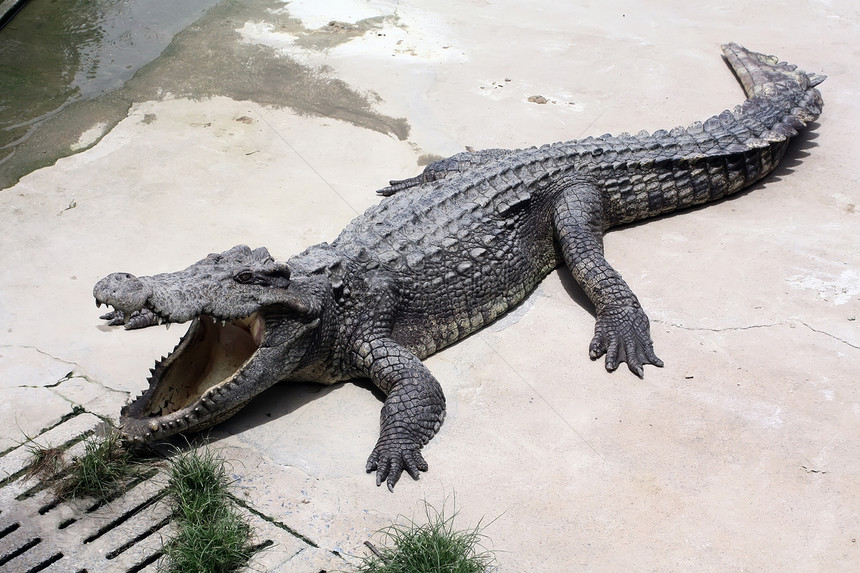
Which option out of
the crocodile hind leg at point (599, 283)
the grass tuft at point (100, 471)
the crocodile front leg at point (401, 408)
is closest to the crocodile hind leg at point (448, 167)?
the crocodile hind leg at point (599, 283)

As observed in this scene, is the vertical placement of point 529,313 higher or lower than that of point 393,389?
lower

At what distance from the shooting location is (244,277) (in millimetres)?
4012

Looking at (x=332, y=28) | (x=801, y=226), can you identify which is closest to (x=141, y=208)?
(x=332, y=28)

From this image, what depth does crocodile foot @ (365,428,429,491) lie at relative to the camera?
392cm

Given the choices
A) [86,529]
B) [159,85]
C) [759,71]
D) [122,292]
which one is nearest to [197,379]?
[122,292]

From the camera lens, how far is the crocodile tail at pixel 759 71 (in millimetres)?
6906

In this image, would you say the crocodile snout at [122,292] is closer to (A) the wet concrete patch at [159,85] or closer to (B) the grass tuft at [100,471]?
(B) the grass tuft at [100,471]

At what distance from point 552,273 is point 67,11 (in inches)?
287

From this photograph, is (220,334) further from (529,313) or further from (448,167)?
(448,167)

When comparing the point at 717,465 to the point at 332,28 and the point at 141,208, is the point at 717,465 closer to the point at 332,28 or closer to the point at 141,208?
the point at 141,208

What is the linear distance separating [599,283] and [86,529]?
3249 mm

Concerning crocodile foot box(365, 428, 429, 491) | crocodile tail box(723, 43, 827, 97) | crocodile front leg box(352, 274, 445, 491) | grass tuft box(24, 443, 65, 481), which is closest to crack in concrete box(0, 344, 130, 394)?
grass tuft box(24, 443, 65, 481)

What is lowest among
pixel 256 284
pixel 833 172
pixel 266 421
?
pixel 266 421

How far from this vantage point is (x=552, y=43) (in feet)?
28.3
